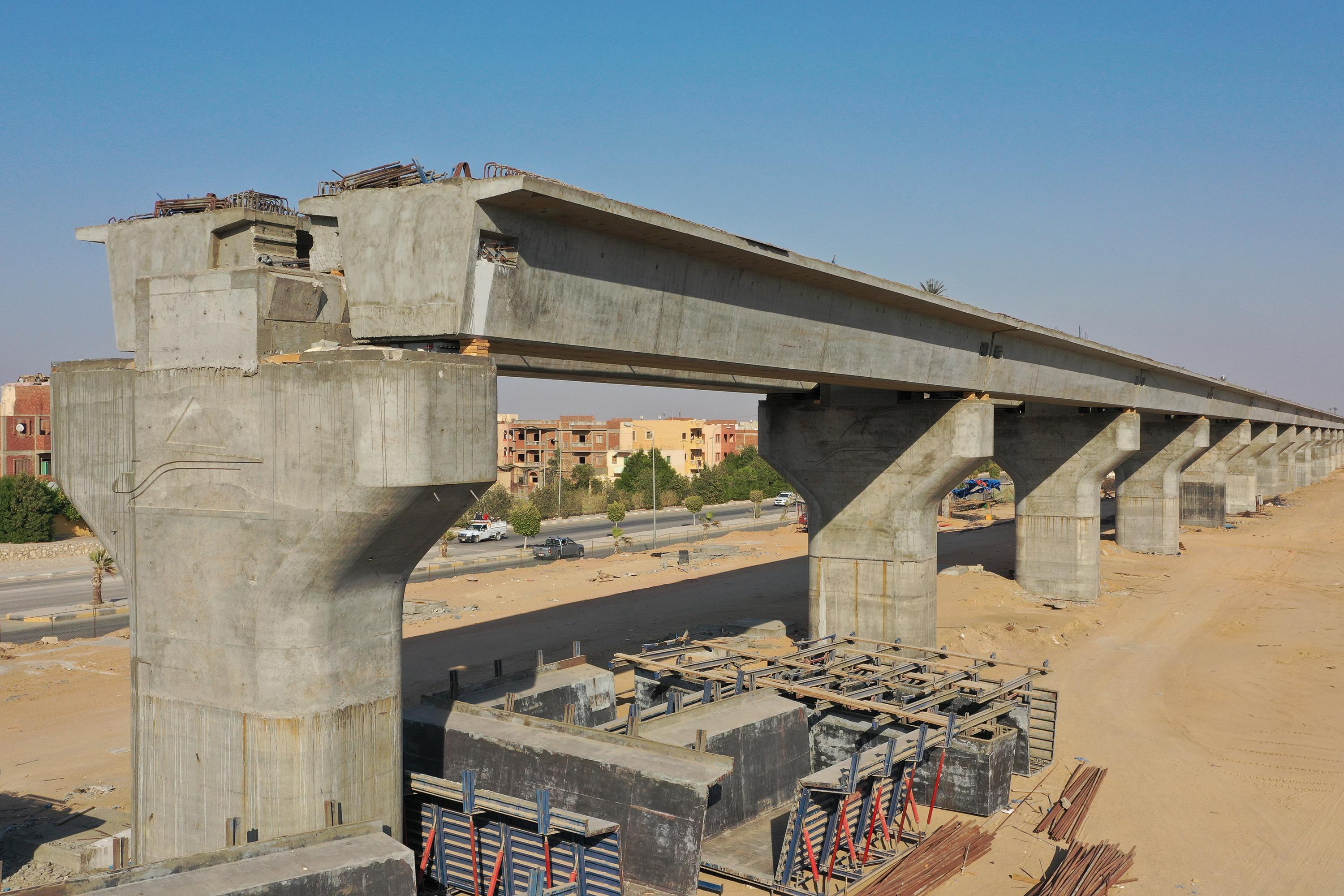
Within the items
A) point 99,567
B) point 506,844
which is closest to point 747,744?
point 506,844

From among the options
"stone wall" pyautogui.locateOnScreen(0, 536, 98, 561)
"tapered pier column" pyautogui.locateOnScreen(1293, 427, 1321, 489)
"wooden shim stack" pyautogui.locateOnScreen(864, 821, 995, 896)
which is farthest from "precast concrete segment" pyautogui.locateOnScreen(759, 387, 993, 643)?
"tapered pier column" pyautogui.locateOnScreen(1293, 427, 1321, 489)

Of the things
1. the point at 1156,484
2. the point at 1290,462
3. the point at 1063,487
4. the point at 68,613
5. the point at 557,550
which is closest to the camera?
the point at 68,613

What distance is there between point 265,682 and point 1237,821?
1390 cm

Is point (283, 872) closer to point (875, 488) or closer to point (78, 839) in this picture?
point (78, 839)

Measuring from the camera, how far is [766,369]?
54.4 ft

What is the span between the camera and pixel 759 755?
48.2 feet

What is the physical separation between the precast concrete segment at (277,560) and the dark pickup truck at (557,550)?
39.4 meters

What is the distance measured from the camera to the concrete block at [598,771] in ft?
37.4

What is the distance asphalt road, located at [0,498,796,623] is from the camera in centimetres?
3822

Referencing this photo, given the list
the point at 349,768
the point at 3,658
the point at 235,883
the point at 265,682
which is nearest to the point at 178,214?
the point at 265,682

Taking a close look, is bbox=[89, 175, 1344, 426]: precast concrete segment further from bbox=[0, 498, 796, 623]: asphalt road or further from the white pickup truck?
the white pickup truck

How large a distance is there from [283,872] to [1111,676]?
21.0 metres

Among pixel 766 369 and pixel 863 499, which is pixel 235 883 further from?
pixel 863 499

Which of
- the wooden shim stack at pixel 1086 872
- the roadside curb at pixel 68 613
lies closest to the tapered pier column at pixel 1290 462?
the wooden shim stack at pixel 1086 872
